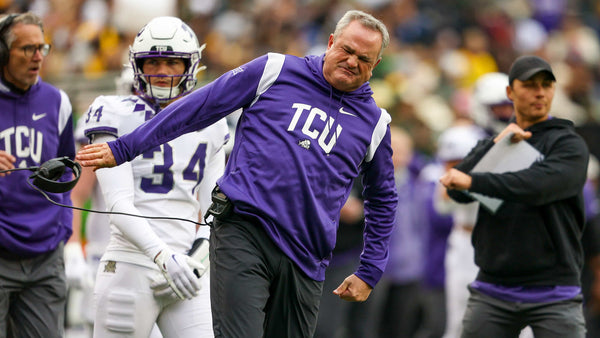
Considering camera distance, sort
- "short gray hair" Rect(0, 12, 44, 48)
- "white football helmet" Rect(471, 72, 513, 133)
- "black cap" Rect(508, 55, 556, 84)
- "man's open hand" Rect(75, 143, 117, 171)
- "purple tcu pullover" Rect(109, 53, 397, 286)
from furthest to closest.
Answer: "white football helmet" Rect(471, 72, 513, 133), "black cap" Rect(508, 55, 556, 84), "short gray hair" Rect(0, 12, 44, 48), "purple tcu pullover" Rect(109, 53, 397, 286), "man's open hand" Rect(75, 143, 117, 171)

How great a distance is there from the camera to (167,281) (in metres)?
5.59

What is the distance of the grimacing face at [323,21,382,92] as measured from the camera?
535 centimetres

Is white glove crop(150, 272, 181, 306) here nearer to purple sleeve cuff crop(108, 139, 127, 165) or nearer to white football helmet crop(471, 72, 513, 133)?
purple sleeve cuff crop(108, 139, 127, 165)

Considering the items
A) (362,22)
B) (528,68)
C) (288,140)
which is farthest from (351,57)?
(528,68)

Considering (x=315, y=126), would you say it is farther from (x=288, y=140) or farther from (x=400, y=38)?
(x=400, y=38)

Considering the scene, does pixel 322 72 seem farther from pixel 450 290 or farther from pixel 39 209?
pixel 450 290

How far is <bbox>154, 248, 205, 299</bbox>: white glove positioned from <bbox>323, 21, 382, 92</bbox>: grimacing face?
4.20 ft

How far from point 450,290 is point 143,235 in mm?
4111

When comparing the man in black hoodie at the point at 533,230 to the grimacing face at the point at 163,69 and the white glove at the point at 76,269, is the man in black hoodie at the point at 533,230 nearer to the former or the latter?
the grimacing face at the point at 163,69

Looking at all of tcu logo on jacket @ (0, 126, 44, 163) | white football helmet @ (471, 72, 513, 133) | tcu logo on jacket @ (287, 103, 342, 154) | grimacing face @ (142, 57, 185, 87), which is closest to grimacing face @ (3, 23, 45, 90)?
tcu logo on jacket @ (0, 126, 44, 163)

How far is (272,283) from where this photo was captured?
5258mm

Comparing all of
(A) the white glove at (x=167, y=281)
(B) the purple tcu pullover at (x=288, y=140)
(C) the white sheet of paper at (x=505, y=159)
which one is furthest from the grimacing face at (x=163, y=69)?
(C) the white sheet of paper at (x=505, y=159)

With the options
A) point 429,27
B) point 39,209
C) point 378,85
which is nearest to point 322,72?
point 39,209

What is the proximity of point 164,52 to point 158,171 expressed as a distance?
0.71 m
